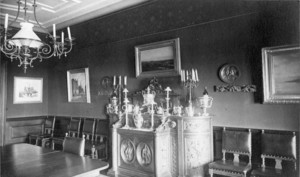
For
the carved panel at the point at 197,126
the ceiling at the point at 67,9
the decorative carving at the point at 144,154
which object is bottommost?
the decorative carving at the point at 144,154

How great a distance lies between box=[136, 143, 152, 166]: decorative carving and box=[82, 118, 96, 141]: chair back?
1.79 meters

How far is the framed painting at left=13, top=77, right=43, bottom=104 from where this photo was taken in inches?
259

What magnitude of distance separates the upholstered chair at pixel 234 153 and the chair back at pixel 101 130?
8.87ft

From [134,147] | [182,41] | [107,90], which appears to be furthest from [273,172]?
[107,90]

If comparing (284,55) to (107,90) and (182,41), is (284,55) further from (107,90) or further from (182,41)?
(107,90)

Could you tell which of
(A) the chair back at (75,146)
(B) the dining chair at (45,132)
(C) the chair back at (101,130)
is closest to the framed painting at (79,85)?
(C) the chair back at (101,130)

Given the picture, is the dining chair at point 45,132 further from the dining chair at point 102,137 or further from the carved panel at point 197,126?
the carved panel at point 197,126

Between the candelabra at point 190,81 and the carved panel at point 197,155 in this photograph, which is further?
the candelabra at point 190,81

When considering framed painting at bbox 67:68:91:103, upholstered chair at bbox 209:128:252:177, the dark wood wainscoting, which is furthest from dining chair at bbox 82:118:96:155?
upholstered chair at bbox 209:128:252:177

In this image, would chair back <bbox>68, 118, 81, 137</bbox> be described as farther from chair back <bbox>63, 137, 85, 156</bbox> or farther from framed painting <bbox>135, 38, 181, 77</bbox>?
chair back <bbox>63, 137, 85, 156</bbox>

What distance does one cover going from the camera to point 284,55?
134 inches

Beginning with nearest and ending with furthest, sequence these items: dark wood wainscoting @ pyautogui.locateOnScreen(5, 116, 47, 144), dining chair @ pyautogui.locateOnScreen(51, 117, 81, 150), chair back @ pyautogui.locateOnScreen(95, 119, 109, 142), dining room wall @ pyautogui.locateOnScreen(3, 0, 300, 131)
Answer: dining room wall @ pyautogui.locateOnScreen(3, 0, 300, 131) < chair back @ pyautogui.locateOnScreen(95, 119, 109, 142) < dining chair @ pyautogui.locateOnScreen(51, 117, 81, 150) < dark wood wainscoting @ pyautogui.locateOnScreen(5, 116, 47, 144)

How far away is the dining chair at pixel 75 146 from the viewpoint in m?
3.27

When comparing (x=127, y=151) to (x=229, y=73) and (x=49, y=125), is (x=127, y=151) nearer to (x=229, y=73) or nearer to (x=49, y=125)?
(x=229, y=73)
